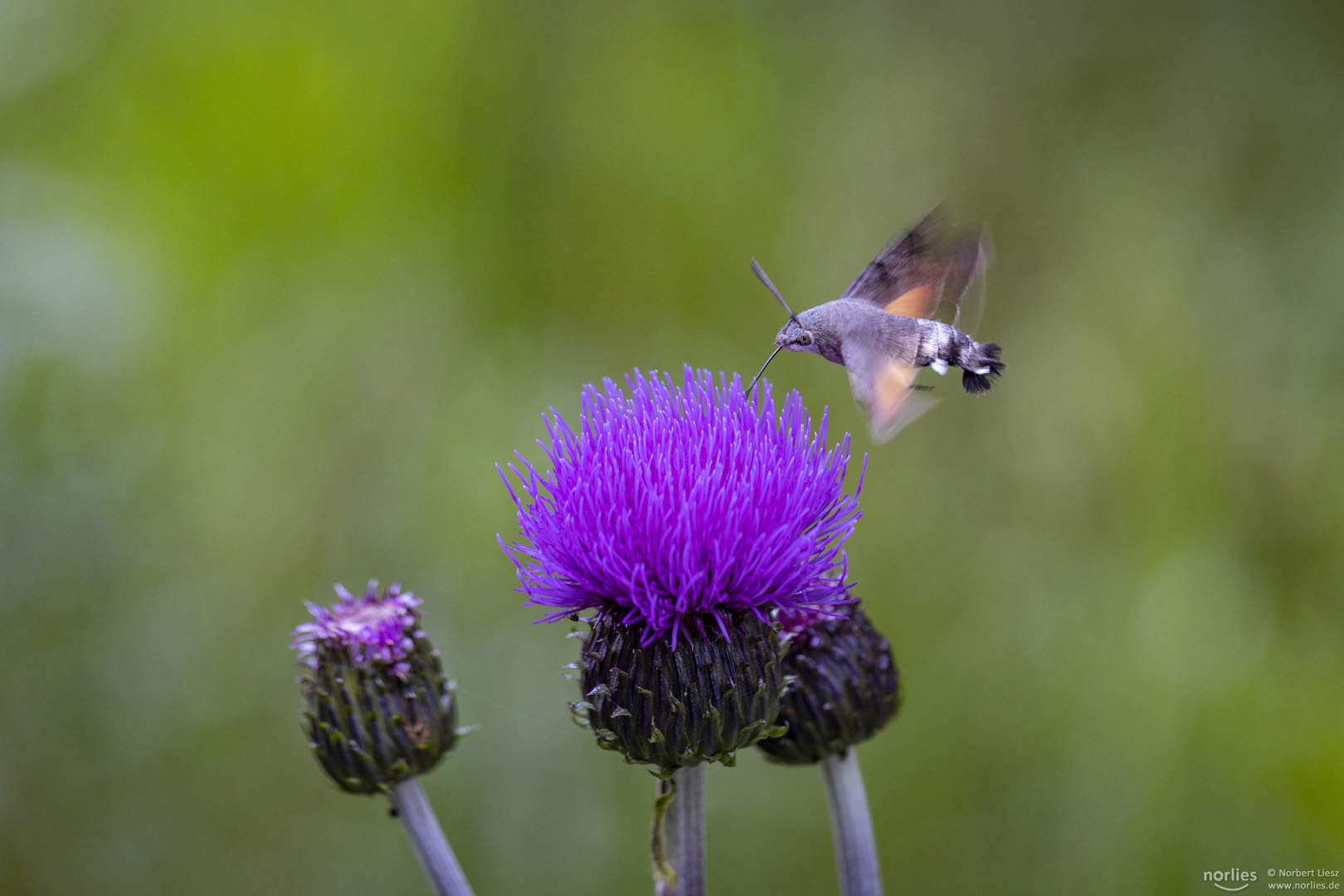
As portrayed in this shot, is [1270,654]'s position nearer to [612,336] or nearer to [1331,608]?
[1331,608]

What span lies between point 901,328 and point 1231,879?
2132 mm

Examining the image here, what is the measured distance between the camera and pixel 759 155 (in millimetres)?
3805

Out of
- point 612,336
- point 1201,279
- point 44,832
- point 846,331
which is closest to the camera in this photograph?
point 846,331

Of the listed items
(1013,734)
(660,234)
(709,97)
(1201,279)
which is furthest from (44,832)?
(1201,279)

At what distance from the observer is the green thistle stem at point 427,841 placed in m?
1.80

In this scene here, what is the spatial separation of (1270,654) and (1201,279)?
1.20 metres

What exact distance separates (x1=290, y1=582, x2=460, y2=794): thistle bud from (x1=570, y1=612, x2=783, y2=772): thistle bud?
418 millimetres

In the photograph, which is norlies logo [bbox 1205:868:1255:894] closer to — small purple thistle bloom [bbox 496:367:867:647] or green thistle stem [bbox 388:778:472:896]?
small purple thistle bloom [bbox 496:367:867:647]

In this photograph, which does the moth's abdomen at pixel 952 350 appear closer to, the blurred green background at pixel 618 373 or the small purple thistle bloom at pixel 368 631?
the small purple thistle bloom at pixel 368 631

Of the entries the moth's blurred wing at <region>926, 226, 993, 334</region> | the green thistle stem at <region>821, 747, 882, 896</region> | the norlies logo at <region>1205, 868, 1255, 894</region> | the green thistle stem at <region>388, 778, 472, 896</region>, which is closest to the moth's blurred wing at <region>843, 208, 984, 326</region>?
the moth's blurred wing at <region>926, 226, 993, 334</region>

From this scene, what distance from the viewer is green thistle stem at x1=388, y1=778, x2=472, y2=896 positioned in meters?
1.80

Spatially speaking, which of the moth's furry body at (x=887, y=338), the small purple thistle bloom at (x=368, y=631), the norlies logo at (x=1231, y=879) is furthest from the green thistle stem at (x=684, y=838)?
the norlies logo at (x=1231, y=879)

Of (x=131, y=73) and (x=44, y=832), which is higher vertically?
(x=131, y=73)

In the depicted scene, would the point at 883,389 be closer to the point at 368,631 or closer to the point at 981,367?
the point at 981,367
